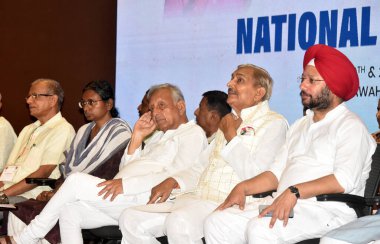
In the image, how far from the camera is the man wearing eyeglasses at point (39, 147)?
6059mm

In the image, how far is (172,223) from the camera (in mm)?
4355

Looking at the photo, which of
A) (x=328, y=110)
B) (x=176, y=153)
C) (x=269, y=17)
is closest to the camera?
(x=328, y=110)

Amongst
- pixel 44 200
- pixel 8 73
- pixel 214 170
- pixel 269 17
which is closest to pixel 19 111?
pixel 8 73

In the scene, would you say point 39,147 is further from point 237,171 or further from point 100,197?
point 237,171

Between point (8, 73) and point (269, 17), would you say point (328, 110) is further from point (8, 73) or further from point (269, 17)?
point (8, 73)

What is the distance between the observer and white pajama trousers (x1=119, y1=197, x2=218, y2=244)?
14.2 ft

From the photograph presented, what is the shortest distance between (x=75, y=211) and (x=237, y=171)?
114 centimetres

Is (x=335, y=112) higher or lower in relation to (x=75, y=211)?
higher

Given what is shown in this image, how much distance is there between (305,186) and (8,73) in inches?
184

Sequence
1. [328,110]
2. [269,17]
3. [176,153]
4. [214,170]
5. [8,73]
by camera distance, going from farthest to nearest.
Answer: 1. [8,73]
2. [269,17]
3. [176,153]
4. [214,170]
5. [328,110]

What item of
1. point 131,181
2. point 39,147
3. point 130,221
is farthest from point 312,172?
point 39,147

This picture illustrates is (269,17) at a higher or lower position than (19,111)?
higher

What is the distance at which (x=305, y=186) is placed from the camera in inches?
154

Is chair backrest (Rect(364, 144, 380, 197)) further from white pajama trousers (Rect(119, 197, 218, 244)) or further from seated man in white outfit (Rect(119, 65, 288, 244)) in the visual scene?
white pajama trousers (Rect(119, 197, 218, 244))
